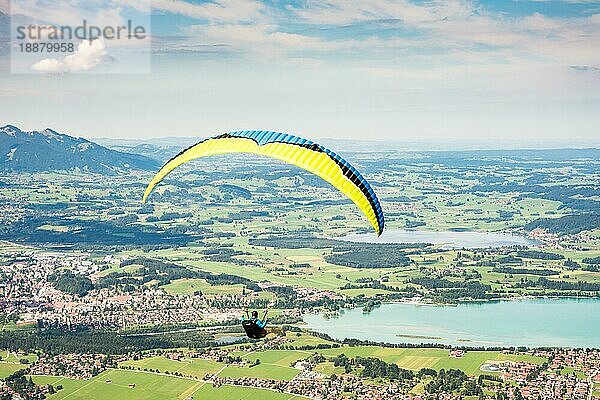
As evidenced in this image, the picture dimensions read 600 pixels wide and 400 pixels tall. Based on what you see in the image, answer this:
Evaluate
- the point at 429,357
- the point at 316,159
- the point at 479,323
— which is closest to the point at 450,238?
the point at 479,323

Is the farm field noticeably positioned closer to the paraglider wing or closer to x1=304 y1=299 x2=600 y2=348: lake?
x1=304 y1=299 x2=600 y2=348: lake

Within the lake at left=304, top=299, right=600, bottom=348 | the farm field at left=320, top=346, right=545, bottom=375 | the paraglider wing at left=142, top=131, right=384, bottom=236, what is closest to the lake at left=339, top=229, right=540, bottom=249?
the lake at left=304, top=299, right=600, bottom=348

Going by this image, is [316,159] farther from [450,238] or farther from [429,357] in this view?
[450,238]

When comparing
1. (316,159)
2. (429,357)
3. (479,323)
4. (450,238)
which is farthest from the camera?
(450,238)

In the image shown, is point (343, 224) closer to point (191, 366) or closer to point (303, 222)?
point (303, 222)

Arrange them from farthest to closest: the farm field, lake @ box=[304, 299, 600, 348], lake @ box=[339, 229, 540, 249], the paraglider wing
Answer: lake @ box=[339, 229, 540, 249] → lake @ box=[304, 299, 600, 348] → the farm field → the paraglider wing

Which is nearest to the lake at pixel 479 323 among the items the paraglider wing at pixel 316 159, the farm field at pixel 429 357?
the farm field at pixel 429 357

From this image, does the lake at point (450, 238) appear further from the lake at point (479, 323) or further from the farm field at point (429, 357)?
the farm field at point (429, 357)
